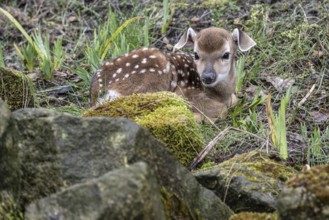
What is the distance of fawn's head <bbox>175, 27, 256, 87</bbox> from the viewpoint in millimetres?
6680

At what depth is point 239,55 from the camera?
7.62 m

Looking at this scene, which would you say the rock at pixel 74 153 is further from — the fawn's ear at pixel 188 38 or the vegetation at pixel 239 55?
the fawn's ear at pixel 188 38

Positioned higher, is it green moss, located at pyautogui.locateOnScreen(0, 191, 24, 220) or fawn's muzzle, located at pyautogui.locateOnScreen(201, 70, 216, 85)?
green moss, located at pyautogui.locateOnScreen(0, 191, 24, 220)

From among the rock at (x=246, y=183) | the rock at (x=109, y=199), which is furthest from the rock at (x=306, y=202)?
the rock at (x=246, y=183)

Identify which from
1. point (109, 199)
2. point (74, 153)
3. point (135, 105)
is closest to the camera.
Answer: point (109, 199)

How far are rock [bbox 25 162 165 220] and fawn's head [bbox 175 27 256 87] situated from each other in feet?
12.5

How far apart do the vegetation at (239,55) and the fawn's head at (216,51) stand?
31 centimetres

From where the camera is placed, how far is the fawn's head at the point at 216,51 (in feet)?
21.9

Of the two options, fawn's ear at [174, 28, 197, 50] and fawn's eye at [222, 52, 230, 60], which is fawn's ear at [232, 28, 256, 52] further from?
fawn's ear at [174, 28, 197, 50]

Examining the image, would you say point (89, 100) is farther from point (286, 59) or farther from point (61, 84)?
point (286, 59)

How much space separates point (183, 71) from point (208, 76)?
13.5 inches

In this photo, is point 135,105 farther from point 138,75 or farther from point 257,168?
point 138,75

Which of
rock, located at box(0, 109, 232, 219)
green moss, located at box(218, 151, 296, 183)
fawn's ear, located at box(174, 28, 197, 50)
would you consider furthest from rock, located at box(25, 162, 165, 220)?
fawn's ear, located at box(174, 28, 197, 50)

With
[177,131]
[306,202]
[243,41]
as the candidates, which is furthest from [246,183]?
[243,41]
